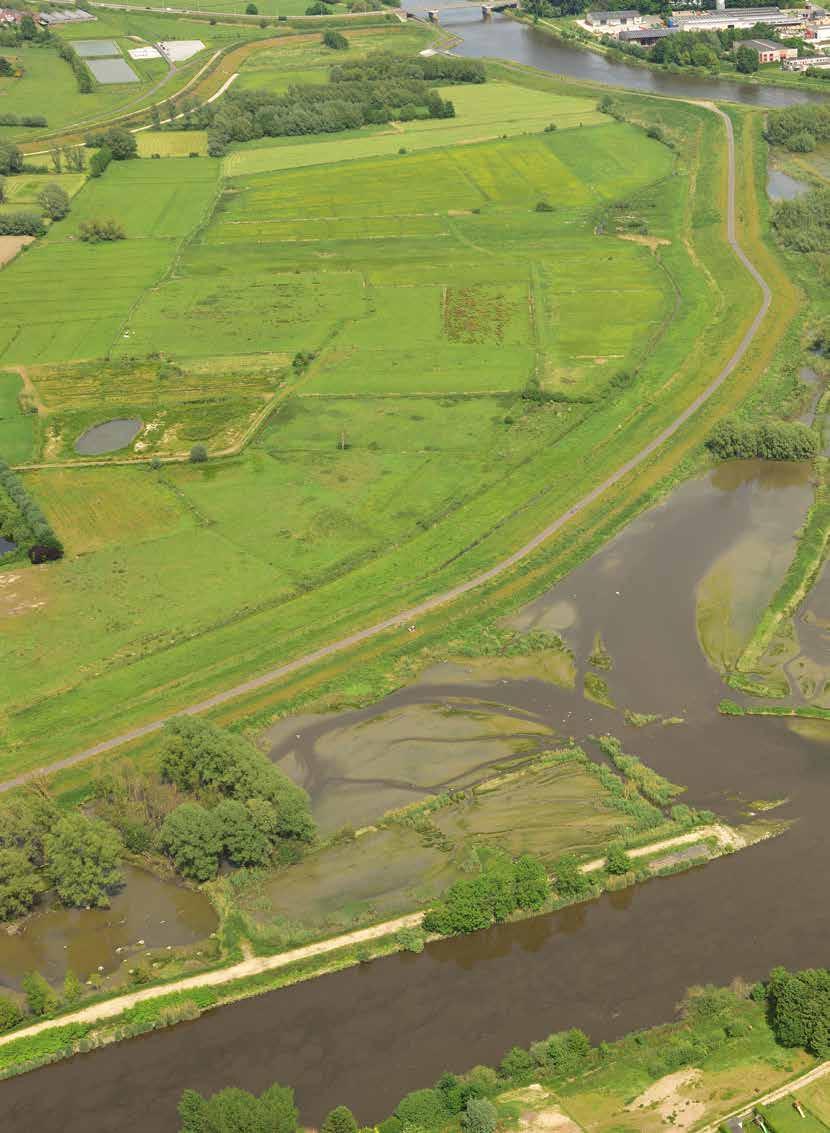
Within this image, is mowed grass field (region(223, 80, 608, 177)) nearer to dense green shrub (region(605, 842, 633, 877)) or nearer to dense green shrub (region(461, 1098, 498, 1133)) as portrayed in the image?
dense green shrub (region(605, 842, 633, 877))

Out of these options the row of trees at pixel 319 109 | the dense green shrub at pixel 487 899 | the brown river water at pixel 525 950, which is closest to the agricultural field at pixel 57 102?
the row of trees at pixel 319 109

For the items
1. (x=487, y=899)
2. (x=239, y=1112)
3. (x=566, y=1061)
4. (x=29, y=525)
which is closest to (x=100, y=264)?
(x=29, y=525)

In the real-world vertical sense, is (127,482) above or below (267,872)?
above

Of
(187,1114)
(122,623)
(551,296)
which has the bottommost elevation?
(187,1114)

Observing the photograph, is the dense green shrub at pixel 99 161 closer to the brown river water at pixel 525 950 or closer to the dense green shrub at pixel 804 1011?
the brown river water at pixel 525 950

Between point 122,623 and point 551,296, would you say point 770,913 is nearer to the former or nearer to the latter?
point 122,623

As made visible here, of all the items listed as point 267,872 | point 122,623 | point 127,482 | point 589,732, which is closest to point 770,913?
point 589,732

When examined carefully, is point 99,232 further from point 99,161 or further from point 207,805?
point 207,805
